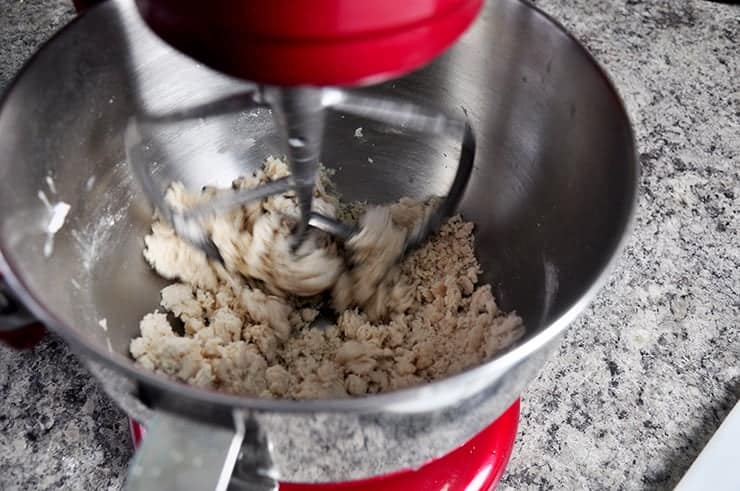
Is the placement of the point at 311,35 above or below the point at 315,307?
above

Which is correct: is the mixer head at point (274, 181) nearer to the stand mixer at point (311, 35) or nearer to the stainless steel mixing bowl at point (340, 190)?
the stainless steel mixing bowl at point (340, 190)

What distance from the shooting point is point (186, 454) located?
40 centimetres

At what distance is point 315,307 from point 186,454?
28 cm

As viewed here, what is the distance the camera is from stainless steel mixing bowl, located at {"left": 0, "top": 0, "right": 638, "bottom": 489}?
394 mm

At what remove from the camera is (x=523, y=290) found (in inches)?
23.9

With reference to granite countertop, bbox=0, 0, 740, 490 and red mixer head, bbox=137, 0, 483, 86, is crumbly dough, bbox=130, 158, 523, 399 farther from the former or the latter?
red mixer head, bbox=137, 0, 483, 86

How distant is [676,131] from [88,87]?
580mm

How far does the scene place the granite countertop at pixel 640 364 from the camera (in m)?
0.57

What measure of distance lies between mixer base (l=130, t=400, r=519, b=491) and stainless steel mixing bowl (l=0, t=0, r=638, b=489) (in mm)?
72

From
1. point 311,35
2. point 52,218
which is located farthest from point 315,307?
point 311,35

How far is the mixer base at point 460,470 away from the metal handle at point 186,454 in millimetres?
152

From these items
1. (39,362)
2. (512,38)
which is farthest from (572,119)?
(39,362)

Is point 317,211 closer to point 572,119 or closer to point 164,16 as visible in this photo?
point 572,119

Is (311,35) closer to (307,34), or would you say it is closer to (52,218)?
(307,34)
